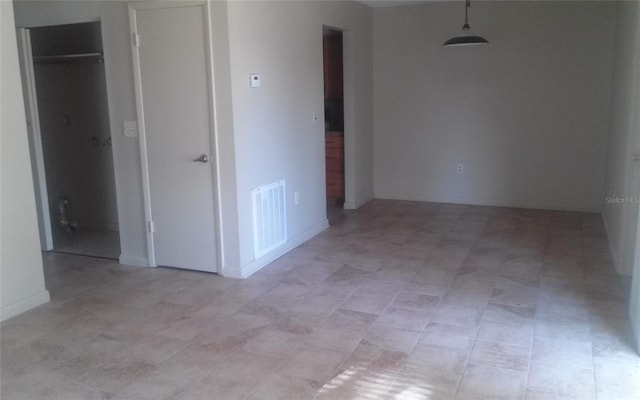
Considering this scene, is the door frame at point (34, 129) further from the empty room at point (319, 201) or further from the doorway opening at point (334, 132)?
the doorway opening at point (334, 132)

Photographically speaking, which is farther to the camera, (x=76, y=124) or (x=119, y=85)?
(x=76, y=124)

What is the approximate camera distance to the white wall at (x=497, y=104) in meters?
5.68

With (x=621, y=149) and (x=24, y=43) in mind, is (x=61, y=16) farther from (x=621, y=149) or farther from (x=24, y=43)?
(x=621, y=149)

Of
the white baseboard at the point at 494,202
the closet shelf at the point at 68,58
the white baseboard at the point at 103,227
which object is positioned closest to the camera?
the closet shelf at the point at 68,58

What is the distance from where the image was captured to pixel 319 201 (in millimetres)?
5301

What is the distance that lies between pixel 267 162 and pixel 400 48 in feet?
9.67

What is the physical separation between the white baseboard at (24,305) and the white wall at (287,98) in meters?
1.38

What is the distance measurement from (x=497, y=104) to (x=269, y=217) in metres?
3.25

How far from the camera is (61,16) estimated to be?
4195 mm

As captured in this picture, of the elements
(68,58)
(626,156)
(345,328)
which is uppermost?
(68,58)

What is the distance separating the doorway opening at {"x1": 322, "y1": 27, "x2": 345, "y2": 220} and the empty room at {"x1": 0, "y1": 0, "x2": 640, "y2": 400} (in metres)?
0.03

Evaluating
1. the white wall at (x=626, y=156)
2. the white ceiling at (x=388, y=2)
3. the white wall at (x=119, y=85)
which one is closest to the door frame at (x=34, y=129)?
the white wall at (x=119, y=85)

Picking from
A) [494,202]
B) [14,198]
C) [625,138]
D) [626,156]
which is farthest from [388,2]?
[14,198]

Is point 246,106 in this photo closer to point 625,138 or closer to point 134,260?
point 134,260
